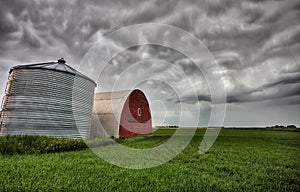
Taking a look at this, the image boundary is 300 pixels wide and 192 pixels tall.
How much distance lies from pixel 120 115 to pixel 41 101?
10.2m

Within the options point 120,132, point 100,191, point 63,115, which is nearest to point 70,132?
point 63,115

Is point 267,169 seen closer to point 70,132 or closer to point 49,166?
point 49,166

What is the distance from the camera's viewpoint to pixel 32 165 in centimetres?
853

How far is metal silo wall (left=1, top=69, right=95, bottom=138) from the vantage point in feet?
52.8

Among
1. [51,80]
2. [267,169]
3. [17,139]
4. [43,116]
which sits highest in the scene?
[51,80]

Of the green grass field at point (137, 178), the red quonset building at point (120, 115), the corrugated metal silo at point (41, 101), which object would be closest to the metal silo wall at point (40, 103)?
the corrugated metal silo at point (41, 101)

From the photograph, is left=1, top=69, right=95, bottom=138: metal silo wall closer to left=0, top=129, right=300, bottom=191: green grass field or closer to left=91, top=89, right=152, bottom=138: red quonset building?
left=91, top=89, right=152, bottom=138: red quonset building

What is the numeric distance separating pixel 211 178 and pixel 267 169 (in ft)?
10.9

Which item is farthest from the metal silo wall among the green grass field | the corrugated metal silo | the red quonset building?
the green grass field

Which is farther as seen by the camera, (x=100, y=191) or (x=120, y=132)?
(x=120, y=132)

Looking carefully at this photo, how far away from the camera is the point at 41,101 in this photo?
54.3ft

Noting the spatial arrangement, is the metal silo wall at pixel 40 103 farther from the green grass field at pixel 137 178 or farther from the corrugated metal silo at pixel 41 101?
the green grass field at pixel 137 178

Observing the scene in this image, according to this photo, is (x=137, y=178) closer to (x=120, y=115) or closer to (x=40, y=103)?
(x=40, y=103)

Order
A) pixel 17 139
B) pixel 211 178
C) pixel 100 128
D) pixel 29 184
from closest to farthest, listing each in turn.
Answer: pixel 29 184, pixel 211 178, pixel 17 139, pixel 100 128
